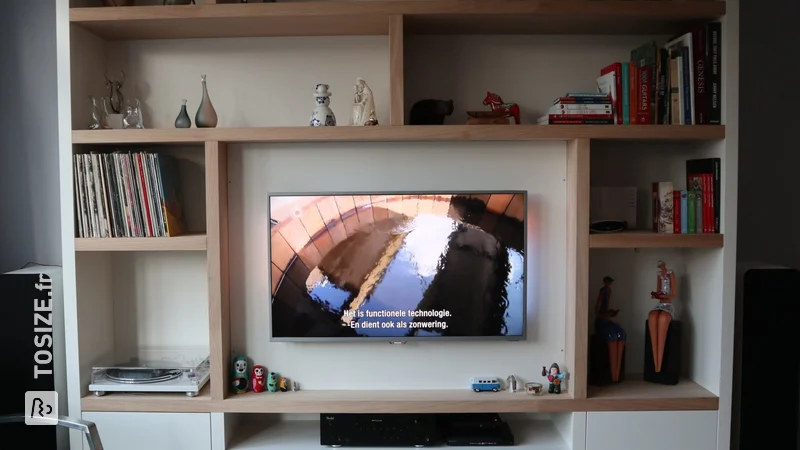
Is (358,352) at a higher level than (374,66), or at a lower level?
lower

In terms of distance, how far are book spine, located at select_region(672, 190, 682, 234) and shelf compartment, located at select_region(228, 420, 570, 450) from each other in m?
0.95

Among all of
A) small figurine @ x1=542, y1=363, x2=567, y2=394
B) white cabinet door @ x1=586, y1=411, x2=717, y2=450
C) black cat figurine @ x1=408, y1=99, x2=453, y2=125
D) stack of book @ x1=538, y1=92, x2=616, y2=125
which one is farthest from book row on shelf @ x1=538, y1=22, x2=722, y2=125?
white cabinet door @ x1=586, y1=411, x2=717, y2=450

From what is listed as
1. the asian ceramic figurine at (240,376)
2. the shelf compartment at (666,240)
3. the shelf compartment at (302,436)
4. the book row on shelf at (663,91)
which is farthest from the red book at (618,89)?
the asian ceramic figurine at (240,376)

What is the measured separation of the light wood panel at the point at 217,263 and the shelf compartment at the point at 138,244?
2.6 inches

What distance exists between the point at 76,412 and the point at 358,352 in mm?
1111

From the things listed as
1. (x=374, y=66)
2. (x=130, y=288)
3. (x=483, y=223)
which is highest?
(x=374, y=66)

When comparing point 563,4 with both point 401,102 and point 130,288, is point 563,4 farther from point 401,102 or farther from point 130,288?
point 130,288

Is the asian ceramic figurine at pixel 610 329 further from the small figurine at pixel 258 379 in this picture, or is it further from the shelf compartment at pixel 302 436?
the small figurine at pixel 258 379

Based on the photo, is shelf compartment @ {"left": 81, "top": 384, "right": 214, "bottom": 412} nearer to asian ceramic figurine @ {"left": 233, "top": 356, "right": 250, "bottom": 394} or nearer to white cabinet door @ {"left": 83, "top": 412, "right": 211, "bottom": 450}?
white cabinet door @ {"left": 83, "top": 412, "right": 211, "bottom": 450}

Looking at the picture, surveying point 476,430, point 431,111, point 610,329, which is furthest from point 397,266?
point 610,329

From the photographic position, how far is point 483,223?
7.62 feet

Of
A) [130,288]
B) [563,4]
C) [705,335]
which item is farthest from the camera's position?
[130,288]

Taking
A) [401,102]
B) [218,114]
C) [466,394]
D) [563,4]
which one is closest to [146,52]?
[218,114]

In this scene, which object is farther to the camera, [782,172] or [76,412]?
[782,172]
